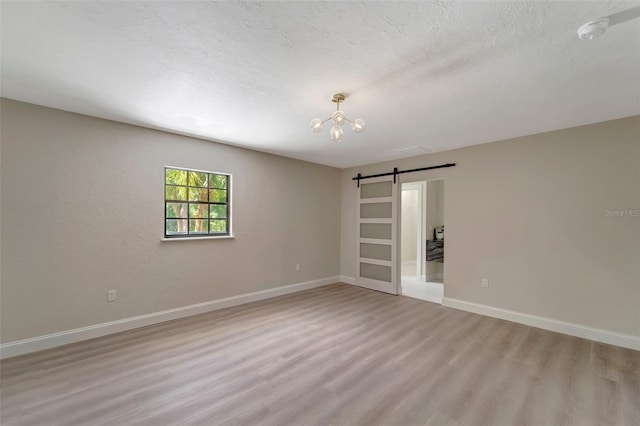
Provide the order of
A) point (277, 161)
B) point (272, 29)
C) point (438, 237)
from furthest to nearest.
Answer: point (438, 237)
point (277, 161)
point (272, 29)

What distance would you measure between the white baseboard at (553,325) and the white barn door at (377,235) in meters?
1.15

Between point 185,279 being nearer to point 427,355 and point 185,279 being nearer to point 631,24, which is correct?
point 427,355

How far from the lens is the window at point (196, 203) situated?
12.3 ft

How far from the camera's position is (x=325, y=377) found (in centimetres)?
231

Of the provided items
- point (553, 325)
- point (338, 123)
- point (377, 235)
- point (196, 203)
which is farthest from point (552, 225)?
point (196, 203)

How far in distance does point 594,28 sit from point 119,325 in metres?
4.97

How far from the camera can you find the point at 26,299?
2697 millimetres

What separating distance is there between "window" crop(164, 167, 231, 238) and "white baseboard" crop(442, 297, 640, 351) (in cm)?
391

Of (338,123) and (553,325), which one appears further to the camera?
(553,325)

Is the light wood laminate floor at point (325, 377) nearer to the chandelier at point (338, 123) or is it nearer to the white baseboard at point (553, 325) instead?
the white baseboard at point (553, 325)

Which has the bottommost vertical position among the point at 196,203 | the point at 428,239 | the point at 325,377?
the point at 325,377

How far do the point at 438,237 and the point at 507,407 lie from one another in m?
4.68

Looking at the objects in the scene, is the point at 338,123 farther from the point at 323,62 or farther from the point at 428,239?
the point at 428,239

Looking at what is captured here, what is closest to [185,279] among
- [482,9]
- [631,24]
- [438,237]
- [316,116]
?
[316,116]
